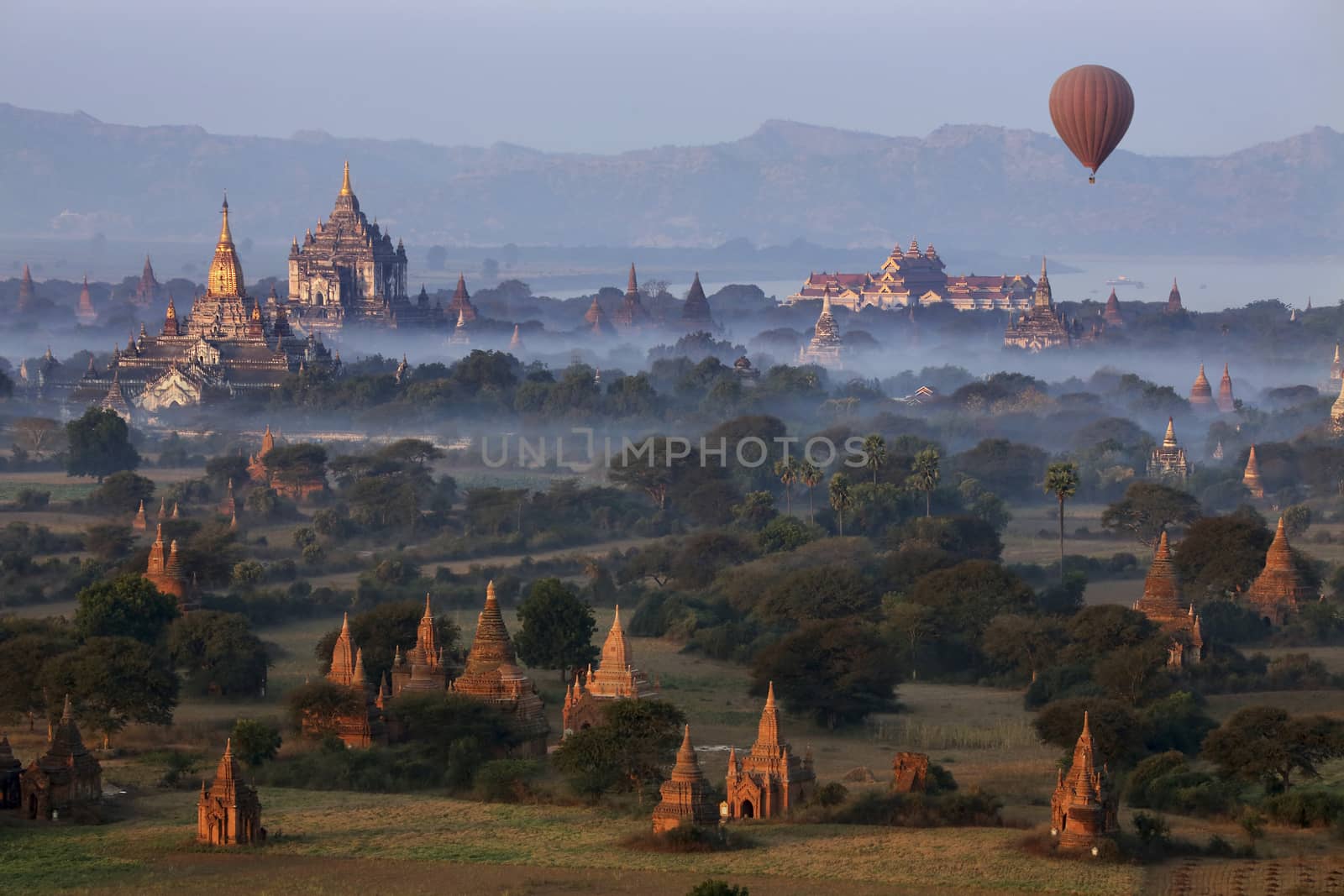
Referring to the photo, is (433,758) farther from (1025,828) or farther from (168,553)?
(168,553)

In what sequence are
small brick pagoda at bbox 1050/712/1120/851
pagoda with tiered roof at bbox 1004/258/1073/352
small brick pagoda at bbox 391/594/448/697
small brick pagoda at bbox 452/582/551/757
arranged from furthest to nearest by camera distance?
pagoda with tiered roof at bbox 1004/258/1073/352 < small brick pagoda at bbox 391/594/448/697 < small brick pagoda at bbox 452/582/551/757 < small brick pagoda at bbox 1050/712/1120/851

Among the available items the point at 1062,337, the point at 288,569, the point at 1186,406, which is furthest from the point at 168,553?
the point at 1062,337

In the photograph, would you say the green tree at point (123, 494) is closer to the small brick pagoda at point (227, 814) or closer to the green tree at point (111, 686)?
the green tree at point (111, 686)

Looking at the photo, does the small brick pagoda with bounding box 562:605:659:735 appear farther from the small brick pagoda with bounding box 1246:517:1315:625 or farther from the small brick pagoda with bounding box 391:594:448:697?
the small brick pagoda with bounding box 1246:517:1315:625

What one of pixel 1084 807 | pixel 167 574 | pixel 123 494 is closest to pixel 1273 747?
pixel 1084 807

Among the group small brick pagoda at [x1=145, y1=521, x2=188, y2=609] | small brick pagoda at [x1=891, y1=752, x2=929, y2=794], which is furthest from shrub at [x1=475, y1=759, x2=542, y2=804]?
small brick pagoda at [x1=145, y1=521, x2=188, y2=609]

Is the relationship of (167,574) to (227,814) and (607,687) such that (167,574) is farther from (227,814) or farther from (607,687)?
(227,814)
